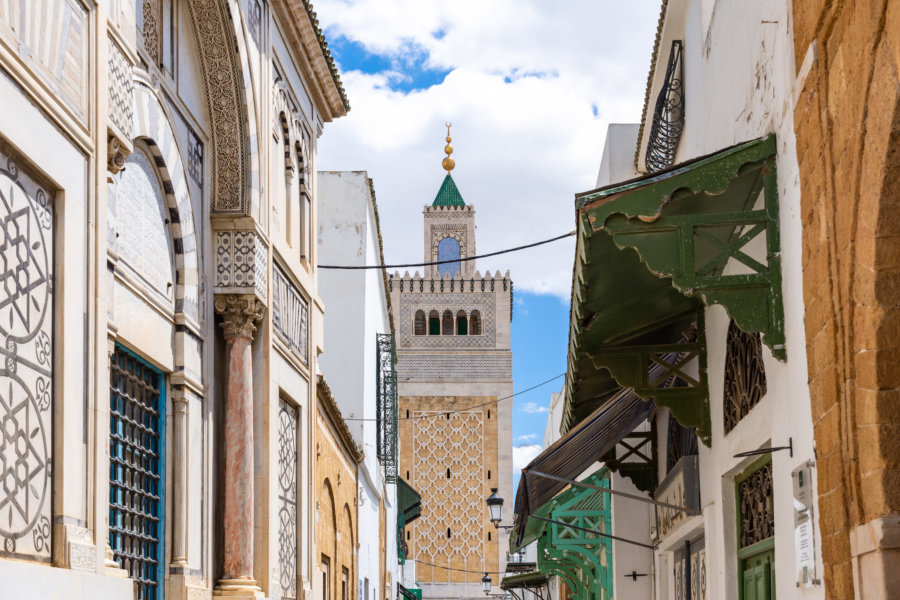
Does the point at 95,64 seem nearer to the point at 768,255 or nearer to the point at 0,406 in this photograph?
the point at 0,406

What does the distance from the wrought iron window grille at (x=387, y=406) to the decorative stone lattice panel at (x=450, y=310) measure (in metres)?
34.0

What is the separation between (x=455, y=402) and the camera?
62.7m

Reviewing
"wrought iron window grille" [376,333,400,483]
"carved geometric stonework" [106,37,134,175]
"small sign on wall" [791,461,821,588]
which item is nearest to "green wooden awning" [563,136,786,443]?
"small sign on wall" [791,461,821,588]

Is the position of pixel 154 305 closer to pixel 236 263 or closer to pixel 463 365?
pixel 236 263

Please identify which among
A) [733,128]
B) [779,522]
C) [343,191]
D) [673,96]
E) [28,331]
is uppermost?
[343,191]

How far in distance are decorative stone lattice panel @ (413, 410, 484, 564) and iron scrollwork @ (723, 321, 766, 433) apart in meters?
54.1

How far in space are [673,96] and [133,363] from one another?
203 inches

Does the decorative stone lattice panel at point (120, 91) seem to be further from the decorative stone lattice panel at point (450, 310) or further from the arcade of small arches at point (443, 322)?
the arcade of small arches at point (443, 322)

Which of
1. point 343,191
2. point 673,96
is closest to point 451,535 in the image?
point 343,191

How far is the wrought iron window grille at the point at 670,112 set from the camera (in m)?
10.4

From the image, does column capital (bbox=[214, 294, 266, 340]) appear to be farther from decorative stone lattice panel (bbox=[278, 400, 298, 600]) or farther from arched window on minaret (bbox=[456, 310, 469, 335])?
arched window on minaret (bbox=[456, 310, 469, 335])

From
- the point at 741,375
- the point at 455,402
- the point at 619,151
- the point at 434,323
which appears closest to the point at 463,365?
the point at 455,402

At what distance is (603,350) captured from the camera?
8.52 m

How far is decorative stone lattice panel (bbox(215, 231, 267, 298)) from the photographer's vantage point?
10008 millimetres
